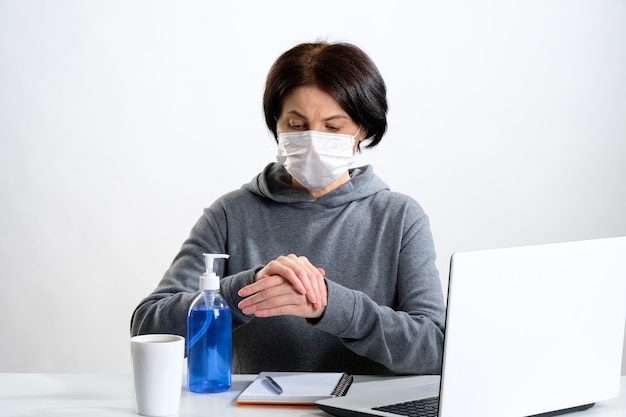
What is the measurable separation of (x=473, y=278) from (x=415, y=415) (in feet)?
0.86

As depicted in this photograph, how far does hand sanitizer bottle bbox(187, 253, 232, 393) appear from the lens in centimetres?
138

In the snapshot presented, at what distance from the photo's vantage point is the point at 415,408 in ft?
4.14

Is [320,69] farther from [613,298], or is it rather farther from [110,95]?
[110,95]

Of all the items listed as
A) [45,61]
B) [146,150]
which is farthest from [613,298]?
[45,61]

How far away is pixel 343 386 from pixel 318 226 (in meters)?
0.55

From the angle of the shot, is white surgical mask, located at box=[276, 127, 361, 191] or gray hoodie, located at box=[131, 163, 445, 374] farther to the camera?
white surgical mask, located at box=[276, 127, 361, 191]

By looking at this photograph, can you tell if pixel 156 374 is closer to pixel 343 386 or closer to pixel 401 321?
pixel 343 386

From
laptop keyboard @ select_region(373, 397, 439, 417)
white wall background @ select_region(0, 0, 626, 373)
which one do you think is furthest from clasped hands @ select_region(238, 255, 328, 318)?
white wall background @ select_region(0, 0, 626, 373)

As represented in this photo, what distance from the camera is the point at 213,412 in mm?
1294

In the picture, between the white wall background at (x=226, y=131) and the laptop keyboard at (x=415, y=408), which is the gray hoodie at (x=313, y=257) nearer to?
the laptop keyboard at (x=415, y=408)

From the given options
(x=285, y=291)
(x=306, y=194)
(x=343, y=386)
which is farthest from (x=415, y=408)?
(x=306, y=194)

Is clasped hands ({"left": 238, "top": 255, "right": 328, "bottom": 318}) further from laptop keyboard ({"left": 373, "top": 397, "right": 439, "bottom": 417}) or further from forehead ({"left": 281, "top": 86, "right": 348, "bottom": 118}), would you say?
forehead ({"left": 281, "top": 86, "right": 348, "bottom": 118})

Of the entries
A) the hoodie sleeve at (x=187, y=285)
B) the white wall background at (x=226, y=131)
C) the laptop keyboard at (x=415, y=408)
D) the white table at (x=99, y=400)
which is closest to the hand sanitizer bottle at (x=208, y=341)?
the white table at (x=99, y=400)

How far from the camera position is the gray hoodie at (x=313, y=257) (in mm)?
1734
